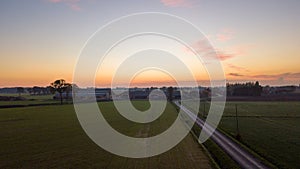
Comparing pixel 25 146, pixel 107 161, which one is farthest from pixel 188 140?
pixel 25 146

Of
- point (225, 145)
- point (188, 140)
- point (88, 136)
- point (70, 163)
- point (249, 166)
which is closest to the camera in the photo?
point (249, 166)

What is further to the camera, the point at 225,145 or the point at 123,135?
the point at 123,135

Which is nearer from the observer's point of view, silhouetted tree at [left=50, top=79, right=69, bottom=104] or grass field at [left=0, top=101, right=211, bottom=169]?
grass field at [left=0, top=101, right=211, bottom=169]

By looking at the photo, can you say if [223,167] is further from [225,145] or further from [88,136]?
[88,136]

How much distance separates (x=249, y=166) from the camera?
1867 cm

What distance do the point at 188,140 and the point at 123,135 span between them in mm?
8086

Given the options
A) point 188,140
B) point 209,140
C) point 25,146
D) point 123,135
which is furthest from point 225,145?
point 25,146

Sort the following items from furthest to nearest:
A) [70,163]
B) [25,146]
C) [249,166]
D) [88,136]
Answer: [88,136], [25,146], [70,163], [249,166]

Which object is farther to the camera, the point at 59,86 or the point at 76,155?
the point at 59,86

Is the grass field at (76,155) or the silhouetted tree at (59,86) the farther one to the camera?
the silhouetted tree at (59,86)

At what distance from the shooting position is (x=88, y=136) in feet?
113

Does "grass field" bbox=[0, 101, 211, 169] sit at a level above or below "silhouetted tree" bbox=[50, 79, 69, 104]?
below

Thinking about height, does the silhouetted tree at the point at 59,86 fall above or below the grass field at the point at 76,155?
above

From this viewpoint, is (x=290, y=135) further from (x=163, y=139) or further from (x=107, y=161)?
(x=107, y=161)
